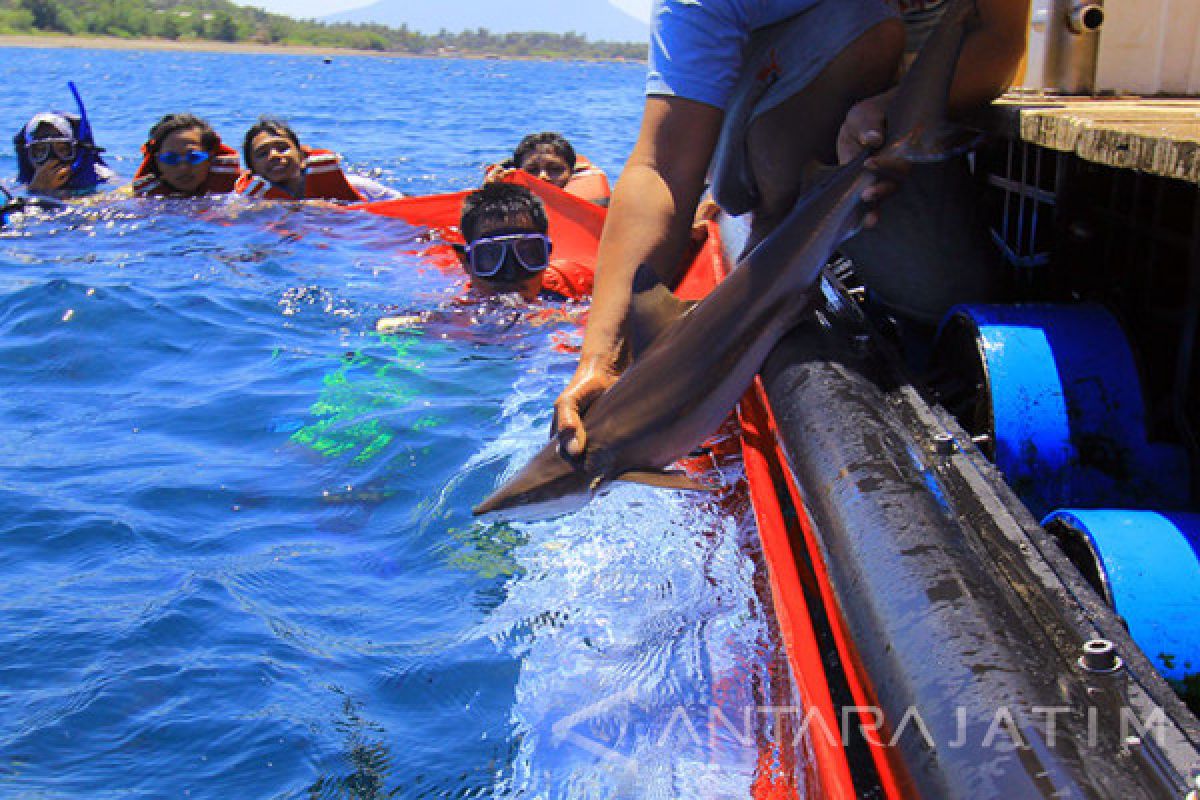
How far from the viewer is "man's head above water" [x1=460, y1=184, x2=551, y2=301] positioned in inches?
245

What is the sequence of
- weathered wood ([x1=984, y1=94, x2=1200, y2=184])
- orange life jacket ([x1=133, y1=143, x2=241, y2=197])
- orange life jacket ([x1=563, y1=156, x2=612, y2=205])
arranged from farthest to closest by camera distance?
orange life jacket ([x1=133, y1=143, x2=241, y2=197]) < orange life jacket ([x1=563, y1=156, x2=612, y2=205]) < weathered wood ([x1=984, y1=94, x2=1200, y2=184])

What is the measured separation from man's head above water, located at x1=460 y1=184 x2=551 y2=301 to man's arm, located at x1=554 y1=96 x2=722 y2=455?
3.29m

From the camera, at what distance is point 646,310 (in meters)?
2.63

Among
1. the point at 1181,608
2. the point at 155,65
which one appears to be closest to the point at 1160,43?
the point at 1181,608

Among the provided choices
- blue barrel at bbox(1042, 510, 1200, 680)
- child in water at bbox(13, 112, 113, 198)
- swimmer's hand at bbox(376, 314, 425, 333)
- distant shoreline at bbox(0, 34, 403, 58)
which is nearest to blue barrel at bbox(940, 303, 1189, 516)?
blue barrel at bbox(1042, 510, 1200, 680)

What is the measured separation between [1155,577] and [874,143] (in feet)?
4.29

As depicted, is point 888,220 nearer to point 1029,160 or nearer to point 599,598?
point 1029,160

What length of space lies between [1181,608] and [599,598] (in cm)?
178

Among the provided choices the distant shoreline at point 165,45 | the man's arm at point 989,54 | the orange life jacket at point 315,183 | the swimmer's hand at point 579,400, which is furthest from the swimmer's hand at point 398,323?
the distant shoreline at point 165,45

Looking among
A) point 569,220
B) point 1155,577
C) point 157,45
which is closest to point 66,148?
point 569,220

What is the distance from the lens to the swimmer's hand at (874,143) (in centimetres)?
269

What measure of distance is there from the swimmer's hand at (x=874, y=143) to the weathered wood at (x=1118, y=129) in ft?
0.99

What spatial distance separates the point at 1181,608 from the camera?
180 centimetres

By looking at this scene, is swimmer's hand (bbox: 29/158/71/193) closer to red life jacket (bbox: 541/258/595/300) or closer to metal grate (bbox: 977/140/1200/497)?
red life jacket (bbox: 541/258/595/300)
